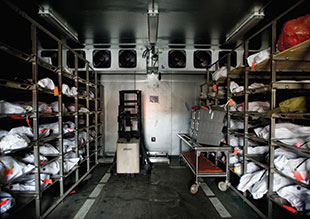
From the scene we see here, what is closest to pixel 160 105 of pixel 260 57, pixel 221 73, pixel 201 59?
pixel 201 59

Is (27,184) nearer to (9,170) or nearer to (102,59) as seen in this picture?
(9,170)

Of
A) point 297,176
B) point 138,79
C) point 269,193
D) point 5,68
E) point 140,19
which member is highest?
point 140,19

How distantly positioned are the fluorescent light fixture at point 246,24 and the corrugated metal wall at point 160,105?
4.60ft

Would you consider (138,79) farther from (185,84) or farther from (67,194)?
(67,194)

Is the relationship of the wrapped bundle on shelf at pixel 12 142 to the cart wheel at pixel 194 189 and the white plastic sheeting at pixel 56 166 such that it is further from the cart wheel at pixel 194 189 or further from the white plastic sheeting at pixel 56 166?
the cart wheel at pixel 194 189

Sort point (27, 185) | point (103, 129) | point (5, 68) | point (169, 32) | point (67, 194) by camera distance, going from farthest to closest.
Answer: point (103, 129), point (169, 32), point (67, 194), point (5, 68), point (27, 185)

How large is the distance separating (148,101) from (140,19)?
215cm

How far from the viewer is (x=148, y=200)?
2330mm

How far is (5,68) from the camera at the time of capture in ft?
6.19

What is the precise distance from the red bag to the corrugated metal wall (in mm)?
2734

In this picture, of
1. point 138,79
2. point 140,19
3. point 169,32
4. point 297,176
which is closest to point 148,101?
point 138,79

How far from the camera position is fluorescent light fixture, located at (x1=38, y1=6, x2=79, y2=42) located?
2.23m

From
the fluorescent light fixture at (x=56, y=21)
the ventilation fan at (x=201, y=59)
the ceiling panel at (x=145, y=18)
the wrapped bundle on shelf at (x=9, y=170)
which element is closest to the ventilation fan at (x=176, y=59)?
the ventilation fan at (x=201, y=59)

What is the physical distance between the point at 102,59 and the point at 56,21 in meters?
1.38
